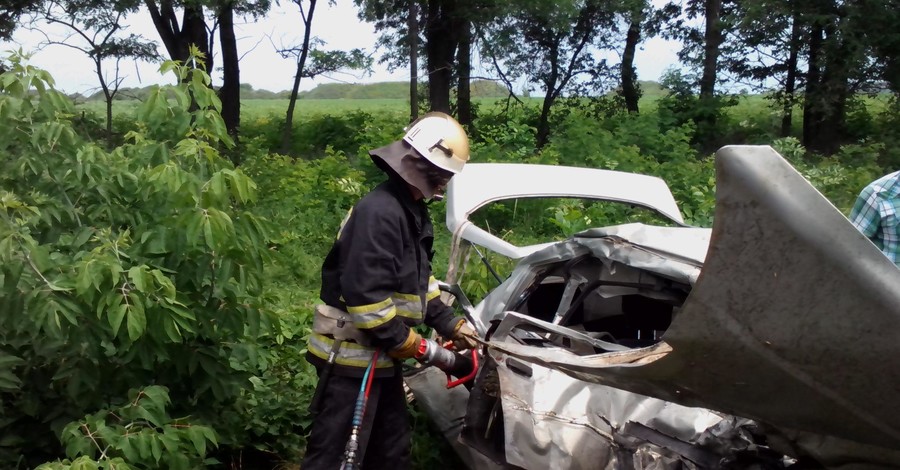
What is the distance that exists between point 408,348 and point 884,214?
1.92 metres

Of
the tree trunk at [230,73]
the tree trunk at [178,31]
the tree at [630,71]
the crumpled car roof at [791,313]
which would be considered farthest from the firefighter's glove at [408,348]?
the tree at [630,71]

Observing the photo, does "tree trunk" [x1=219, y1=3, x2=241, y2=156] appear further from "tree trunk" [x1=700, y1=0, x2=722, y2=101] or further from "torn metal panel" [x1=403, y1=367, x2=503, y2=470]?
"torn metal panel" [x1=403, y1=367, x2=503, y2=470]

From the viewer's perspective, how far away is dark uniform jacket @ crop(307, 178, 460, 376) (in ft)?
10.0

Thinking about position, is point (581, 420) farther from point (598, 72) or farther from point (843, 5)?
point (598, 72)

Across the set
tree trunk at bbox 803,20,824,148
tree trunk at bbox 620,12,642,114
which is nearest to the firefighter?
tree trunk at bbox 803,20,824,148

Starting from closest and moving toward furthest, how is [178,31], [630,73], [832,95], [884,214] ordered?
[884,214]
[178,31]
[832,95]
[630,73]

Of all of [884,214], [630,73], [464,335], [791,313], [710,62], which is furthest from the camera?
[630,73]

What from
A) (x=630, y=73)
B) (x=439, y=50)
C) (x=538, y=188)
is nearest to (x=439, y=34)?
(x=439, y=50)

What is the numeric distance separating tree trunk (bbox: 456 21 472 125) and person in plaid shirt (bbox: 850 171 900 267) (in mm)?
13907

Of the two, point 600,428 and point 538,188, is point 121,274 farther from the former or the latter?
point 538,188

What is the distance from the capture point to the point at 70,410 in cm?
323

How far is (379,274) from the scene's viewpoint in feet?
10.0

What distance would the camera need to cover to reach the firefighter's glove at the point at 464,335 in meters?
3.57

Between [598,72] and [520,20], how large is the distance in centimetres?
405
